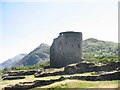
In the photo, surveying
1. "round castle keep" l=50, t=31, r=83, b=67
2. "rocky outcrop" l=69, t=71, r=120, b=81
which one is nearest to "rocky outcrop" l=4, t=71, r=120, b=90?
"rocky outcrop" l=69, t=71, r=120, b=81

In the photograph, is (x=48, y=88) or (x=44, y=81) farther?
(x=44, y=81)

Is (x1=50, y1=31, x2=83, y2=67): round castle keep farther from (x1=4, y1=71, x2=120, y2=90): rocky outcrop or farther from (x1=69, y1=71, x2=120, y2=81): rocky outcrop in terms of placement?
(x1=69, y1=71, x2=120, y2=81): rocky outcrop

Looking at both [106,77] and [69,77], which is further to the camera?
[69,77]

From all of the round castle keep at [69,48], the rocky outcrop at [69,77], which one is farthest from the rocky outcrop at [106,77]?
the round castle keep at [69,48]

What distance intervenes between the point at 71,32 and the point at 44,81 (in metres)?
17.9

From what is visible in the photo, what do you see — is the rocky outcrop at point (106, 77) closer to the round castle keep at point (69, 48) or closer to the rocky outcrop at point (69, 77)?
the rocky outcrop at point (69, 77)

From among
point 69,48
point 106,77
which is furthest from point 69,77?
point 69,48

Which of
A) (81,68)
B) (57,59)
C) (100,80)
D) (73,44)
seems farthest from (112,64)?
(57,59)

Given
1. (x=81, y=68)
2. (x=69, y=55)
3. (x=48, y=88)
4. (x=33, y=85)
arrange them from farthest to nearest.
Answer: (x=69, y=55), (x=81, y=68), (x=33, y=85), (x=48, y=88)

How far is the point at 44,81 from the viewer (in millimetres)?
20609

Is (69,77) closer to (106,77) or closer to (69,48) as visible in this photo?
(106,77)

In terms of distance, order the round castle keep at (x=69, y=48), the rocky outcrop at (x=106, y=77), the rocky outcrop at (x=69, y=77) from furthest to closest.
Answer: the round castle keep at (x=69, y=48), the rocky outcrop at (x=69, y=77), the rocky outcrop at (x=106, y=77)

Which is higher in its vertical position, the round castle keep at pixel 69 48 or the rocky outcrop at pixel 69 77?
the round castle keep at pixel 69 48

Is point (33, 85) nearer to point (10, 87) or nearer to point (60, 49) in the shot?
point (10, 87)
